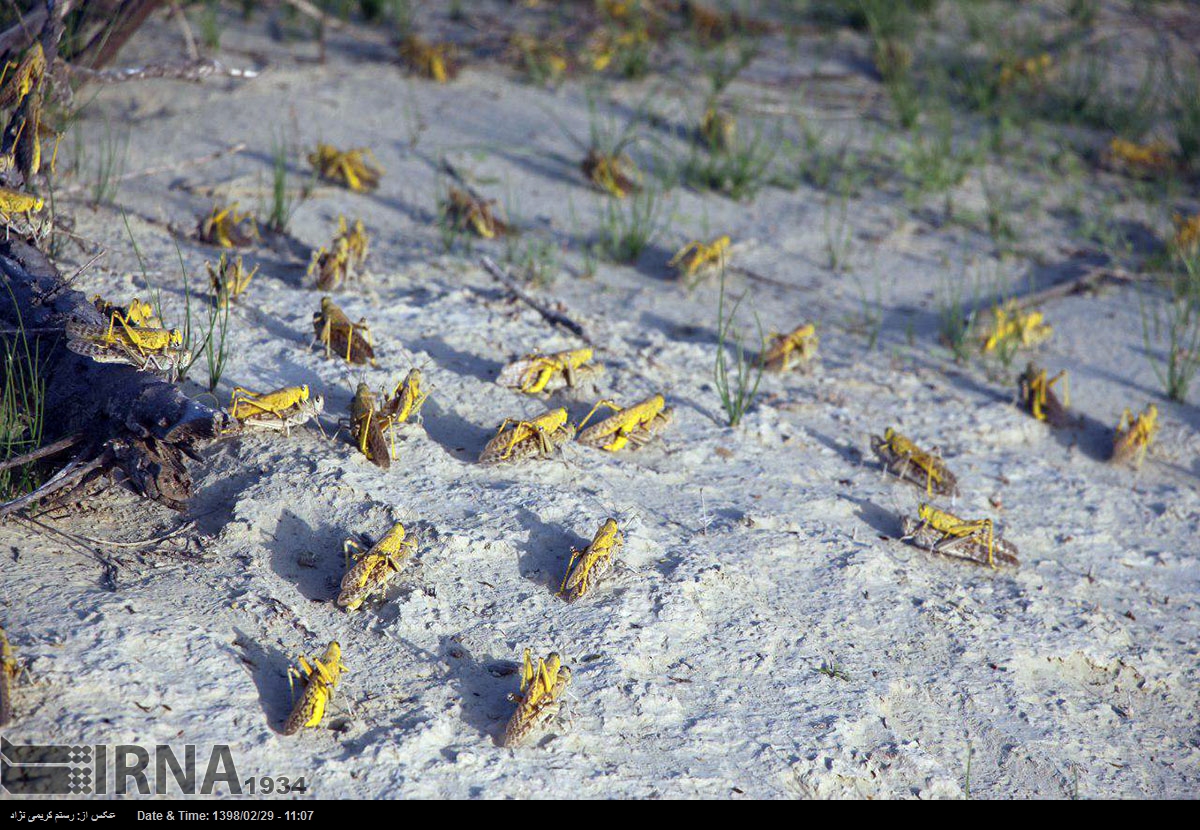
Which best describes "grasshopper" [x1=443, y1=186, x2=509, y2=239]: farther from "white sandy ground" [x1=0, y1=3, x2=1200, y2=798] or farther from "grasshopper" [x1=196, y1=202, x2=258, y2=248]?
"grasshopper" [x1=196, y1=202, x2=258, y2=248]

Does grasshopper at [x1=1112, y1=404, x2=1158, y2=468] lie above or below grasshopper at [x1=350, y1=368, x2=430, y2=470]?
below

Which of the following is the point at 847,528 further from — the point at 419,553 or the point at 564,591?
the point at 419,553

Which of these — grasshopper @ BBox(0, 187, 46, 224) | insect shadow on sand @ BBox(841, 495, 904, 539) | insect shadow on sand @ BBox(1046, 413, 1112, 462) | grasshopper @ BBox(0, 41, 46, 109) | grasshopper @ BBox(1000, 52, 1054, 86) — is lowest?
insect shadow on sand @ BBox(1046, 413, 1112, 462)

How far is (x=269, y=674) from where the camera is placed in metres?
2.26

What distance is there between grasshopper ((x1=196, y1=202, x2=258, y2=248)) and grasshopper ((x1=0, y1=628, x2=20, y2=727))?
233cm

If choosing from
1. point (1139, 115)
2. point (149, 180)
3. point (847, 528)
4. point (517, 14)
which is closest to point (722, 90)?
point (517, 14)

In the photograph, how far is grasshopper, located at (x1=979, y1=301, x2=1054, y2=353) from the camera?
4305mm

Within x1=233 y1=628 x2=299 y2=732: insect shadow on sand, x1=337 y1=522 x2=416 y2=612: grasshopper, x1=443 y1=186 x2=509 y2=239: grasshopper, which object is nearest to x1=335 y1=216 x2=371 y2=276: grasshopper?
x1=443 y1=186 x2=509 y2=239: grasshopper

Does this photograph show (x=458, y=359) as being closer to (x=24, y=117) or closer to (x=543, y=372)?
(x=543, y=372)

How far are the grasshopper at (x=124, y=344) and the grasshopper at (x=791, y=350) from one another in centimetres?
216

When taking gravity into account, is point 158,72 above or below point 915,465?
above

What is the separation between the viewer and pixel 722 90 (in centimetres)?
615

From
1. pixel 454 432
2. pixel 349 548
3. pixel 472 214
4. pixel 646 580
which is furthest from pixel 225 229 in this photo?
pixel 646 580

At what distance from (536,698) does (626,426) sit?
1.18 meters
